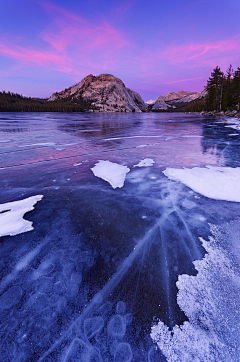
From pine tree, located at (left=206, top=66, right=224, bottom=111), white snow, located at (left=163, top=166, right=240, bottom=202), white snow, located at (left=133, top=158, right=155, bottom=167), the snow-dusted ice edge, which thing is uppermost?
pine tree, located at (left=206, top=66, right=224, bottom=111)

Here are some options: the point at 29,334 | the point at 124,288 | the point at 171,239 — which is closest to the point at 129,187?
the point at 171,239

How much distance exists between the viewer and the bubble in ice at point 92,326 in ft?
6.31

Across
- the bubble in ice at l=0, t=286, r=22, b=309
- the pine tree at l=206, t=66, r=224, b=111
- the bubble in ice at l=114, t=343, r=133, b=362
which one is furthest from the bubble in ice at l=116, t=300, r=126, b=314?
the pine tree at l=206, t=66, r=224, b=111

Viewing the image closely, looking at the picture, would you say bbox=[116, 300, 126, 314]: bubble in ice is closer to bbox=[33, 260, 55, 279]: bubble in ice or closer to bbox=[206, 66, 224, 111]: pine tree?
bbox=[33, 260, 55, 279]: bubble in ice

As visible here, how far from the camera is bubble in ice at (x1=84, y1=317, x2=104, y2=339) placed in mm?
1925

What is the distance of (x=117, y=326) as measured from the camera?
199cm

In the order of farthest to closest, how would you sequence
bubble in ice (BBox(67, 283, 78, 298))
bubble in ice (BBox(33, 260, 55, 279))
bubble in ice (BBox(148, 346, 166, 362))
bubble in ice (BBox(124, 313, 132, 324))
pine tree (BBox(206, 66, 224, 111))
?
pine tree (BBox(206, 66, 224, 111))
bubble in ice (BBox(33, 260, 55, 279))
bubble in ice (BBox(67, 283, 78, 298))
bubble in ice (BBox(124, 313, 132, 324))
bubble in ice (BBox(148, 346, 166, 362))

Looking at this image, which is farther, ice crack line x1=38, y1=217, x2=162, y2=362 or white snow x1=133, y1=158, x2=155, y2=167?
white snow x1=133, y1=158, x2=155, y2=167

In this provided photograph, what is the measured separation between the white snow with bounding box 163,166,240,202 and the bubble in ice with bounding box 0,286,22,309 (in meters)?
5.11

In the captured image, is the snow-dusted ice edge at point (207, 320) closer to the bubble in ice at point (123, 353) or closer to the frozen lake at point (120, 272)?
the frozen lake at point (120, 272)

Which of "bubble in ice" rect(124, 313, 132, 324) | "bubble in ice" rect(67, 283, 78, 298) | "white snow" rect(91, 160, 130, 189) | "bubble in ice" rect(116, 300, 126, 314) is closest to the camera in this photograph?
"bubble in ice" rect(124, 313, 132, 324)

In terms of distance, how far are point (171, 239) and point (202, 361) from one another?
1793 mm

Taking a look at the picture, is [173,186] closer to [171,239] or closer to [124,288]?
[171,239]

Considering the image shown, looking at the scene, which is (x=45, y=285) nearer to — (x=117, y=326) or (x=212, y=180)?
(x=117, y=326)
